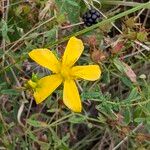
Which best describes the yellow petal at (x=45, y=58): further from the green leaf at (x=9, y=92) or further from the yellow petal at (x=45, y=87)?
the green leaf at (x=9, y=92)

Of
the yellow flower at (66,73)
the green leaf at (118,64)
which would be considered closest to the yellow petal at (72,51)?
the yellow flower at (66,73)

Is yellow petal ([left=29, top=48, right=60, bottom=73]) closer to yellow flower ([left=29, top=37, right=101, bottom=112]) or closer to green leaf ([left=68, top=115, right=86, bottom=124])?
yellow flower ([left=29, top=37, right=101, bottom=112])

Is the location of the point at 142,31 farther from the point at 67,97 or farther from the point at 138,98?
the point at 67,97

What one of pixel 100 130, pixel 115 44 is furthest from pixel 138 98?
pixel 100 130

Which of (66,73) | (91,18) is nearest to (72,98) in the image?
(66,73)

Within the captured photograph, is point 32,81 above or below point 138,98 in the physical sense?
above

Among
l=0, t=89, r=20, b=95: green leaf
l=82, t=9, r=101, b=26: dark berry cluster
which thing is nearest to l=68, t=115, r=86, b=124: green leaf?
l=0, t=89, r=20, b=95: green leaf
